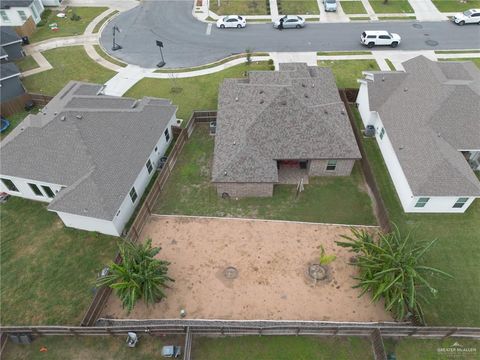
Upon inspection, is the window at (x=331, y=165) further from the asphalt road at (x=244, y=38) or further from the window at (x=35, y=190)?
the window at (x=35, y=190)

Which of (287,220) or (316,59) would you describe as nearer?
(287,220)

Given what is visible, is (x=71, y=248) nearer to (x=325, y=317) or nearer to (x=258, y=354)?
(x=258, y=354)

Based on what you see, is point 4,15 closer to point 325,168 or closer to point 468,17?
point 325,168

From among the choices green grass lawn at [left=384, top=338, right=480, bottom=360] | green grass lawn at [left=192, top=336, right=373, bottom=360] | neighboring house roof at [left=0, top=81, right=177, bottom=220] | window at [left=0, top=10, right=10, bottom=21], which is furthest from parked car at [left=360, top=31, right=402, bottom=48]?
window at [left=0, top=10, right=10, bottom=21]

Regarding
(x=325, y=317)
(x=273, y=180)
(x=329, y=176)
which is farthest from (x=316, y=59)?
(x=325, y=317)

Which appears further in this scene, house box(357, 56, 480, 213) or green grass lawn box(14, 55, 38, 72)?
green grass lawn box(14, 55, 38, 72)

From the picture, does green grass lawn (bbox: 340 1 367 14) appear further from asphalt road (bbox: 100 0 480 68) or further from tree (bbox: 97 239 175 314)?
tree (bbox: 97 239 175 314)
